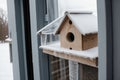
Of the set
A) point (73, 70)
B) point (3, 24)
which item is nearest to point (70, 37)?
point (73, 70)

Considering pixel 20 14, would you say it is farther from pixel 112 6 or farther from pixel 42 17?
pixel 112 6

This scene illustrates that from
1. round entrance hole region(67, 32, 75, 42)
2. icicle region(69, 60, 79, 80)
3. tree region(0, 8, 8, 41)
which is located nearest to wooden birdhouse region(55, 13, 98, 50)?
round entrance hole region(67, 32, 75, 42)

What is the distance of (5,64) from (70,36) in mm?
1385

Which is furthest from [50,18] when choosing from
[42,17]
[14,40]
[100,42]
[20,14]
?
[100,42]

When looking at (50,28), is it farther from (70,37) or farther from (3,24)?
(3,24)

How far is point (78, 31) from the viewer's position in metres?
1.00

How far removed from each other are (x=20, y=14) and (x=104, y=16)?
2.71ft

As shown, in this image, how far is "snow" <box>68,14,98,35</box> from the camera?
3.22 feet

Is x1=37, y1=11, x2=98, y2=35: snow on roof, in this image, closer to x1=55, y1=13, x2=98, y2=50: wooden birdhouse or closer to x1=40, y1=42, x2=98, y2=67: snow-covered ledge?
x1=55, y1=13, x2=98, y2=50: wooden birdhouse

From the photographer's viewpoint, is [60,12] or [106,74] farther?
[60,12]

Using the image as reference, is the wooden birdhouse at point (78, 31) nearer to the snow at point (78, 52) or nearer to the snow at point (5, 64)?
the snow at point (78, 52)

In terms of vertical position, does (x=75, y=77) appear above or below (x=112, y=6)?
below

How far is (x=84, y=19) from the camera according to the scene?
1.05 metres

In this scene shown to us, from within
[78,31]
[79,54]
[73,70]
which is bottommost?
[73,70]
